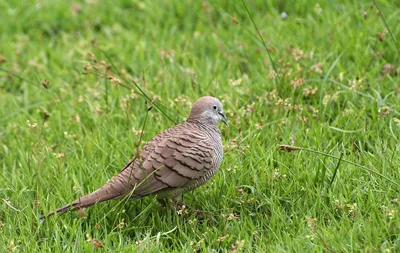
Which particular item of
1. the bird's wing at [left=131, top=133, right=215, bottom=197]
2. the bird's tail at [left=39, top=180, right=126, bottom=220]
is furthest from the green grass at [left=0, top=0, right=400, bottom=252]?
the bird's wing at [left=131, top=133, right=215, bottom=197]

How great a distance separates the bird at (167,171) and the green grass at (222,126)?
0.47 ft

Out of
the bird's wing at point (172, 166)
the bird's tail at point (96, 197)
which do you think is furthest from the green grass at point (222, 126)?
the bird's wing at point (172, 166)

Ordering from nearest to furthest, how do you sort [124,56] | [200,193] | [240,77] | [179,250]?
[179,250]
[200,193]
[240,77]
[124,56]

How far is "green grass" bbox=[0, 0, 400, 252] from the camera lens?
180 inches

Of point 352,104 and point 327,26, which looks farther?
point 327,26

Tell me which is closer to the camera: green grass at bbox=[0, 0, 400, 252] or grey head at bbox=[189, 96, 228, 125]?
green grass at bbox=[0, 0, 400, 252]

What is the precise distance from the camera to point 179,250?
4.54 metres

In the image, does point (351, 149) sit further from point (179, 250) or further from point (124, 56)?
point (124, 56)

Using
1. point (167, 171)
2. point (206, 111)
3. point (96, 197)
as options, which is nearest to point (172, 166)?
point (167, 171)

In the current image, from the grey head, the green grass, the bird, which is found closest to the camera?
the green grass

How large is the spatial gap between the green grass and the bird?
0.47ft

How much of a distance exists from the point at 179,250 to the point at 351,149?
1.51 meters

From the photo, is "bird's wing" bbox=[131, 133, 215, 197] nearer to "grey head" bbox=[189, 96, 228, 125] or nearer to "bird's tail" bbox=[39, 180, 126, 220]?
"bird's tail" bbox=[39, 180, 126, 220]

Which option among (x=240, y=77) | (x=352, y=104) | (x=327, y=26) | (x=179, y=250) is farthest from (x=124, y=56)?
(x=179, y=250)
